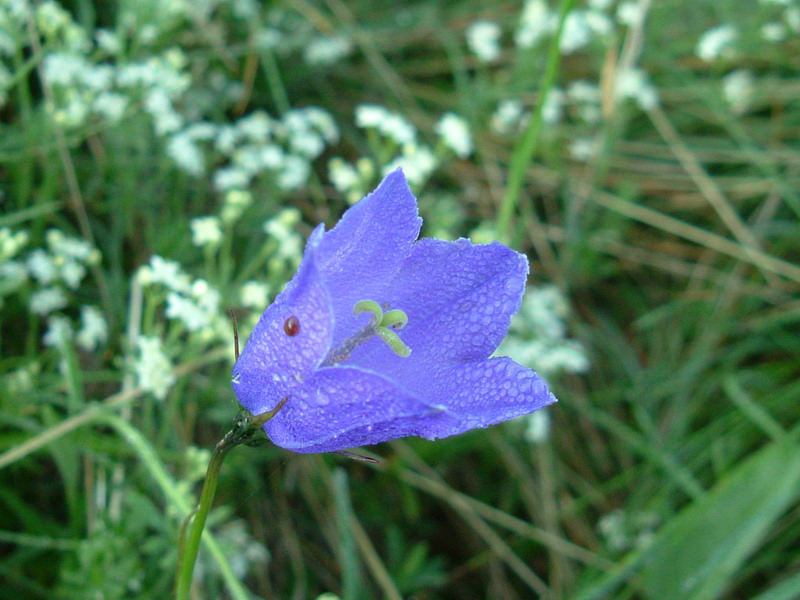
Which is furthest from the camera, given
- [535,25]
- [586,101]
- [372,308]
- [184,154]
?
[586,101]

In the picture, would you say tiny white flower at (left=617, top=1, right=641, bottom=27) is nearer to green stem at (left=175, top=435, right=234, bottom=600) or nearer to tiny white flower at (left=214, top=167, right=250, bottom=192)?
tiny white flower at (left=214, top=167, right=250, bottom=192)

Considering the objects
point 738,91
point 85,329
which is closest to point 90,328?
point 85,329

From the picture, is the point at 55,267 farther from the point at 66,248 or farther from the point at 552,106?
the point at 552,106

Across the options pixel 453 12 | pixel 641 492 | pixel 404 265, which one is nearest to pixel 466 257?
pixel 404 265

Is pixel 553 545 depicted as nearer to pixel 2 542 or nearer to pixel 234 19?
pixel 2 542

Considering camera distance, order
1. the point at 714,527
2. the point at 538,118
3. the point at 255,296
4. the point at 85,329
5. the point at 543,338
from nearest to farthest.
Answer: the point at 255,296
the point at 538,118
the point at 85,329
the point at 714,527
the point at 543,338

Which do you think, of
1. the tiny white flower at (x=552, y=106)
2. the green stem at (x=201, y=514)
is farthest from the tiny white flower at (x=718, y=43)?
the green stem at (x=201, y=514)

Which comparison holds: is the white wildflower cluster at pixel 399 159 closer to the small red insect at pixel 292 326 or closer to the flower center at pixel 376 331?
the flower center at pixel 376 331
